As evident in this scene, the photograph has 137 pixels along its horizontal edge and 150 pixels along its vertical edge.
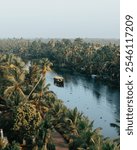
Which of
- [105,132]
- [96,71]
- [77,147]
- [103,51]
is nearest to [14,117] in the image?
[77,147]

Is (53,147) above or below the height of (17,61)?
below

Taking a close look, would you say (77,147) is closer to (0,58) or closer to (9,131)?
(9,131)

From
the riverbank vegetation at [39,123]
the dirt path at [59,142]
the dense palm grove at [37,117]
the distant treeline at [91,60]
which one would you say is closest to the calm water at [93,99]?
the distant treeline at [91,60]

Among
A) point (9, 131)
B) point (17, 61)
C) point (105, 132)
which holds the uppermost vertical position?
point (17, 61)

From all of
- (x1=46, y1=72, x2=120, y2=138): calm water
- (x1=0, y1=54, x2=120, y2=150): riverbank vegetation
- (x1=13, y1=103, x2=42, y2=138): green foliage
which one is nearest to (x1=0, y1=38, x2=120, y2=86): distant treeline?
(x1=46, y1=72, x2=120, y2=138): calm water

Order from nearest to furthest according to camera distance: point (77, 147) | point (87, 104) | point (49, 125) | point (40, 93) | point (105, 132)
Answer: point (77, 147) → point (49, 125) → point (40, 93) → point (105, 132) → point (87, 104)

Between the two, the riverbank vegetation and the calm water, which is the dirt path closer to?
the riverbank vegetation
